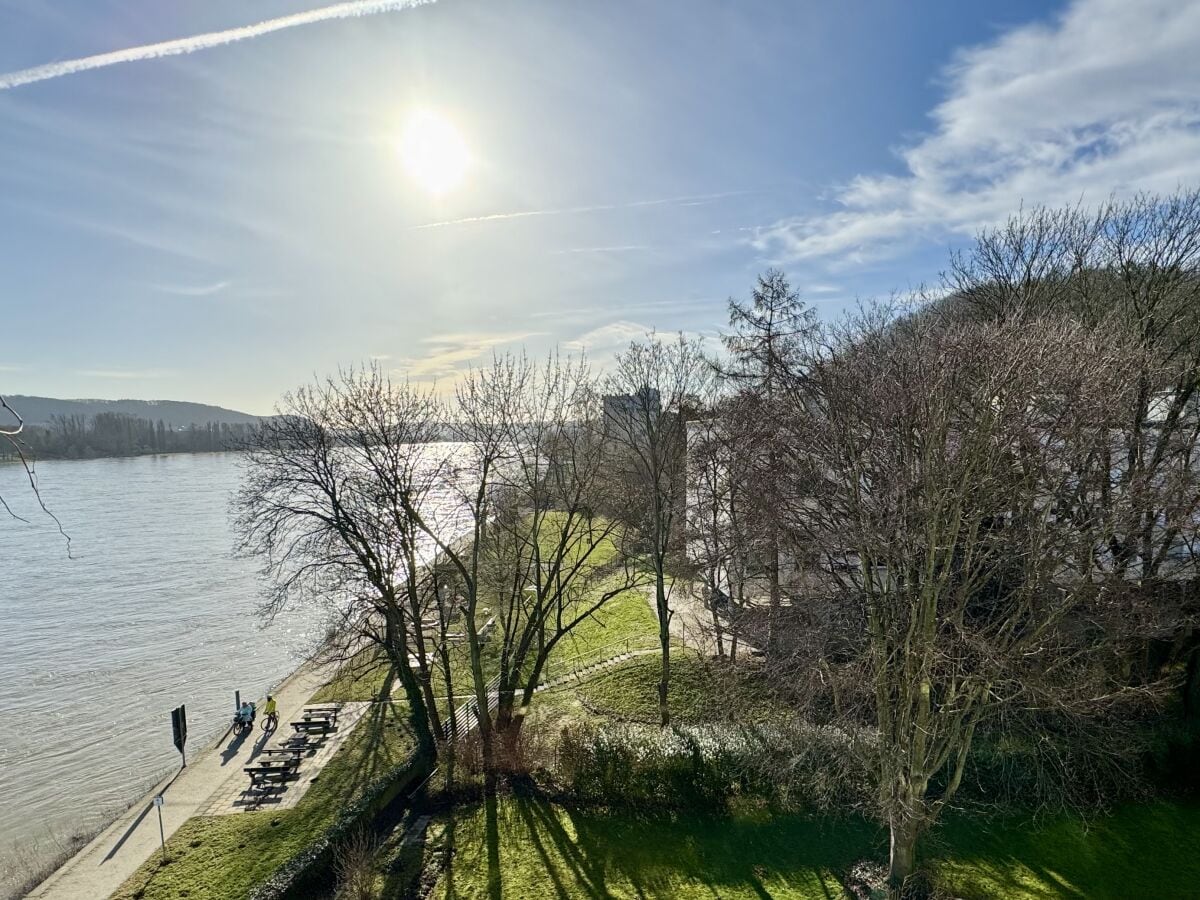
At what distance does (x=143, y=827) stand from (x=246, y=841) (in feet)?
10.5

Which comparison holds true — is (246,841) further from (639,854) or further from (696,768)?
(696,768)

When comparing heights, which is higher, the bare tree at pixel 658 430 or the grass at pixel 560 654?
the bare tree at pixel 658 430

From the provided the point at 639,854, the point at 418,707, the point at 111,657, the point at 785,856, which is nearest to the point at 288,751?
the point at 418,707

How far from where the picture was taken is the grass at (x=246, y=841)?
12.5 m

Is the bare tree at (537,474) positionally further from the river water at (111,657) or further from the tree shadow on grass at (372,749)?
the river water at (111,657)

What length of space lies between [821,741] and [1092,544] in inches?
231

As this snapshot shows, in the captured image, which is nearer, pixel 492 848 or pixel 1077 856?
pixel 1077 856

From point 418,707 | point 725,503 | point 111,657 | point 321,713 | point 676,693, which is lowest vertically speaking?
point 111,657

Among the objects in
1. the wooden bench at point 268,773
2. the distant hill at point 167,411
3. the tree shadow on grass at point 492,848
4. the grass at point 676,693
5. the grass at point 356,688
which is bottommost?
the tree shadow on grass at point 492,848

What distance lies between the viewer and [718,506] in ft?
61.4

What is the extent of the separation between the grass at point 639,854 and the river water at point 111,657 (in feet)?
33.4

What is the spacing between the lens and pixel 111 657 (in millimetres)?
27016

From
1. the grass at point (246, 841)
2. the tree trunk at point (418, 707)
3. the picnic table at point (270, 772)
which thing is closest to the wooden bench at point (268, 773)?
the picnic table at point (270, 772)

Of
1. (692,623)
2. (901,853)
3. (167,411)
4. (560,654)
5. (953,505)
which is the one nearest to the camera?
(953,505)
